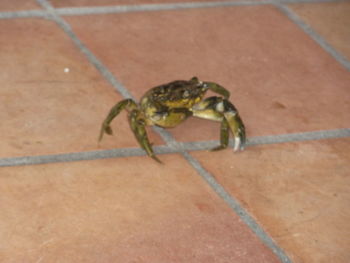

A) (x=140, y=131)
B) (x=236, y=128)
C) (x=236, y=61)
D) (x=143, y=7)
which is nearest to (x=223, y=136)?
(x=236, y=128)

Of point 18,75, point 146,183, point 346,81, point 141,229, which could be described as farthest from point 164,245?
point 346,81

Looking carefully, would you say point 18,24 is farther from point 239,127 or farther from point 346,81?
point 346,81

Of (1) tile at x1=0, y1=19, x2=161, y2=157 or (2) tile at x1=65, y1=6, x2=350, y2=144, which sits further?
(2) tile at x1=65, y1=6, x2=350, y2=144

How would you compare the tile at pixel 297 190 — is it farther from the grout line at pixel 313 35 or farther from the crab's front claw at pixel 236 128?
the grout line at pixel 313 35

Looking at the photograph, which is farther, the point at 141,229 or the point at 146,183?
the point at 146,183

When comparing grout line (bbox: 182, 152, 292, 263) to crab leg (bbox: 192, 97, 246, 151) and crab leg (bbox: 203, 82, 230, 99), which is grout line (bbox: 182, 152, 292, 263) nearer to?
crab leg (bbox: 192, 97, 246, 151)

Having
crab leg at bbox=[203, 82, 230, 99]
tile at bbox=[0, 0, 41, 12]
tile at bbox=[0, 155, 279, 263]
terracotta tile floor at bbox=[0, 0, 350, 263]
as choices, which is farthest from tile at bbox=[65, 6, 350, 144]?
tile at bbox=[0, 155, 279, 263]
